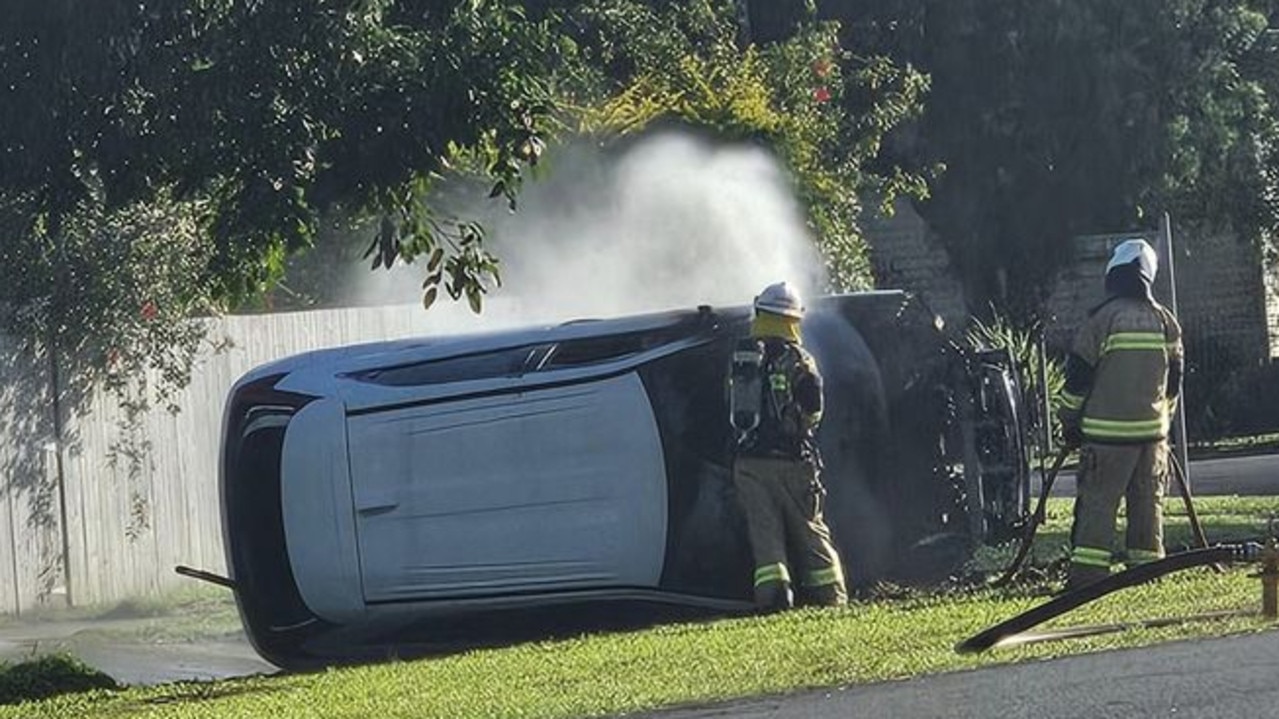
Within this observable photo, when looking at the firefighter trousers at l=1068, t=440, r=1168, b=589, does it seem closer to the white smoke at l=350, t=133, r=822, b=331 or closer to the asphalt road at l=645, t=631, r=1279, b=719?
the asphalt road at l=645, t=631, r=1279, b=719

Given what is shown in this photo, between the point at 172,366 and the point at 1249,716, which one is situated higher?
the point at 172,366

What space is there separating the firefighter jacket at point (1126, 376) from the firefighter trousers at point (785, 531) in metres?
1.45

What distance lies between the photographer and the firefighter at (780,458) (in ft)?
40.5

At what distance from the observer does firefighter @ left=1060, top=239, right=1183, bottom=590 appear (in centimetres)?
1244

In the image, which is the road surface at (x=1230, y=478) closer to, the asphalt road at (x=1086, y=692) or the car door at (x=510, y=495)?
the car door at (x=510, y=495)

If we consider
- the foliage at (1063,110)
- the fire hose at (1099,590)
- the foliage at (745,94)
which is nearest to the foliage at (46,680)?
the fire hose at (1099,590)

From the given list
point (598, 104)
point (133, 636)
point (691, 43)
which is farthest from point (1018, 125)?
point (133, 636)

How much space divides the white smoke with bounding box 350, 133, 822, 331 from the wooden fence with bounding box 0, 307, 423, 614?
194 centimetres

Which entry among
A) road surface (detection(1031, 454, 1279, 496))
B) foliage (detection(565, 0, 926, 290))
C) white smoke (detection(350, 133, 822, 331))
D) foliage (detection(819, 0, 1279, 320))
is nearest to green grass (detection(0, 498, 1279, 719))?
white smoke (detection(350, 133, 822, 331))

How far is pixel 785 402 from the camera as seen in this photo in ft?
40.6

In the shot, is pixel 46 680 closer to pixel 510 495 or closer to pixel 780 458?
pixel 510 495

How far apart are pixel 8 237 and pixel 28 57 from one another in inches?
175

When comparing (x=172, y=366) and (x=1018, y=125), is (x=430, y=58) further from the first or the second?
(x=1018, y=125)

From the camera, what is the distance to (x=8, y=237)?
1673 centimetres
